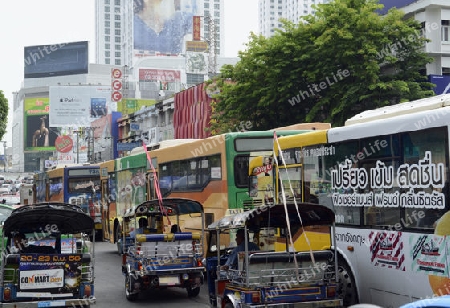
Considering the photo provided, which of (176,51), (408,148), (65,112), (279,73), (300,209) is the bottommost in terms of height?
(300,209)

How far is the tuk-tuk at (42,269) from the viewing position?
1041 centimetres

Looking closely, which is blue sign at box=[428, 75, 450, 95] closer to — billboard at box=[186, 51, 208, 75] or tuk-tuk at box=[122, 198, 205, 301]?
tuk-tuk at box=[122, 198, 205, 301]

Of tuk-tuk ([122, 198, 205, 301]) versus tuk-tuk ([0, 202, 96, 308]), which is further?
tuk-tuk ([122, 198, 205, 301])

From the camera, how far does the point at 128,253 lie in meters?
13.6

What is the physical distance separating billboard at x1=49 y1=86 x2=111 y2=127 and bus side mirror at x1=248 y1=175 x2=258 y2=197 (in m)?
73.3

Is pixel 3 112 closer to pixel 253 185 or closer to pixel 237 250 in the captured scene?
pixel 253 185

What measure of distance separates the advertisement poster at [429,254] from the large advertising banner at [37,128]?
105m

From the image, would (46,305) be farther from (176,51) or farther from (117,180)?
(176,51)

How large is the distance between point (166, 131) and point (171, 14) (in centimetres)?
7046

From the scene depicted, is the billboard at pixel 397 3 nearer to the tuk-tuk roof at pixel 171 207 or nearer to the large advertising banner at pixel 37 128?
the tuk-tuk roof at pixel 171 207

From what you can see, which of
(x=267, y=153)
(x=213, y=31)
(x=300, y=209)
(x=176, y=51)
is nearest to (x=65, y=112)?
(x=213, y=31)

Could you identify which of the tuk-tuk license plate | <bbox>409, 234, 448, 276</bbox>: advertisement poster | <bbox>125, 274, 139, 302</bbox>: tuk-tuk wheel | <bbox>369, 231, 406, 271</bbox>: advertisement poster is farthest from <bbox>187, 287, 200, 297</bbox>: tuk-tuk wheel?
<bbox>409, 234, 448, 276</bbox>: advertisement poster

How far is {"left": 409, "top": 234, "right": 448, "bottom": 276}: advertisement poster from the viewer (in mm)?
8039

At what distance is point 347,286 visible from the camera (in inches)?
396
